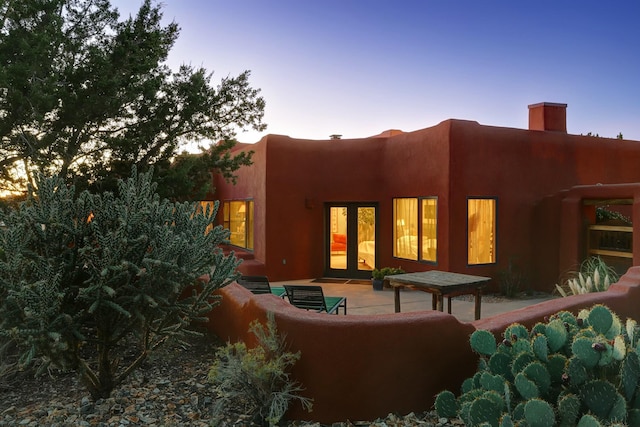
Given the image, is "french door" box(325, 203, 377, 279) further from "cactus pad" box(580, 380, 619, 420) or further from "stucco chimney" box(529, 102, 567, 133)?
"cactus pad" box(580, 380, 619, 420)

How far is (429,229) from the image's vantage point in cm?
1150

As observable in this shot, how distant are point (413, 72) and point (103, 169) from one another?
11360mm

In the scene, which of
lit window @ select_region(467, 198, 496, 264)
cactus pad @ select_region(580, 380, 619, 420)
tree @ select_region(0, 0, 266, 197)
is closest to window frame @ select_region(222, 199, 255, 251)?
tree @ select_region(0, 0, 266, 197)

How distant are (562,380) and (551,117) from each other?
11922 millimetres

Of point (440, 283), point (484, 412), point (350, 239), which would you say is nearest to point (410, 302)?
point (440, 283)

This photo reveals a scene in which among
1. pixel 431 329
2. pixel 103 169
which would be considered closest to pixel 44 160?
pixel 103 169

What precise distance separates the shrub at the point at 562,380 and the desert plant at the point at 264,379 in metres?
1.47

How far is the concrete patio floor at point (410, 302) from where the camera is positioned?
358 inches

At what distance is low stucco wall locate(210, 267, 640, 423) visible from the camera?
4.01 meters

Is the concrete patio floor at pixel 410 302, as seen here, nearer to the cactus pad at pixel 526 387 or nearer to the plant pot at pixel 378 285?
the plant pot at pixel 378 285

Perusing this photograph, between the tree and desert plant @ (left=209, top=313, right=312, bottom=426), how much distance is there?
4.88 meters

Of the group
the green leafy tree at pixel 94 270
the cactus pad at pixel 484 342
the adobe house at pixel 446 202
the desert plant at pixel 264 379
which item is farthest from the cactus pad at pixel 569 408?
the adobe house at pixel 446 202

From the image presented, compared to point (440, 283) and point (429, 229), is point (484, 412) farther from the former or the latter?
point (429, 229)

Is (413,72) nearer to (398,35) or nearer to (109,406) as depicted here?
(398,35)
